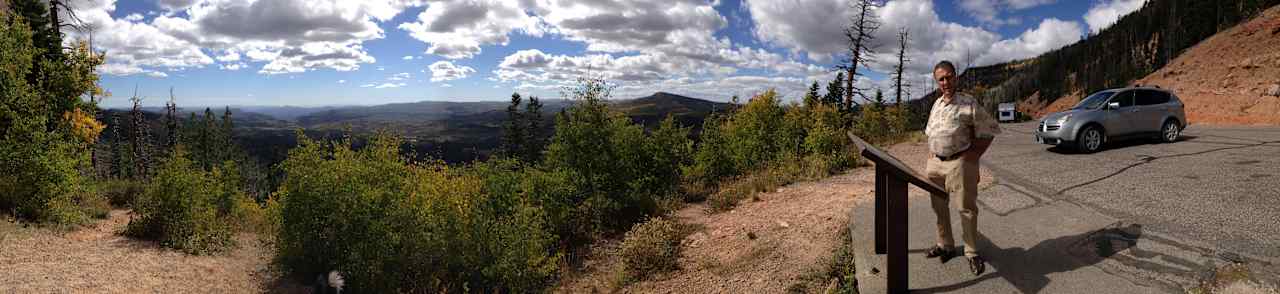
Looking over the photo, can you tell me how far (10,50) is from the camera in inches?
524

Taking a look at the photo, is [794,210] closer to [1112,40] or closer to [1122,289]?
[1122,289]

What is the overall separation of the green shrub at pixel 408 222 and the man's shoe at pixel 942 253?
559cm

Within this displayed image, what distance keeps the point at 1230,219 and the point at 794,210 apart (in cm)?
491

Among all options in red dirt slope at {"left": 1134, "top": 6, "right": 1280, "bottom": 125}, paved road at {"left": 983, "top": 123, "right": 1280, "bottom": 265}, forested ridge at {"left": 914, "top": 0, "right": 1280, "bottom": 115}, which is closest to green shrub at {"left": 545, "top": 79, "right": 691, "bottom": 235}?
paved road at {"left": 983, "top": 123, "right": 1280, "bottom": 265}

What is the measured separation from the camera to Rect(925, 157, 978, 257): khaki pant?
447cm

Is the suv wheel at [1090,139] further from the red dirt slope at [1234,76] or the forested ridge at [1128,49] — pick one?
the forested ridge at [1128,49]

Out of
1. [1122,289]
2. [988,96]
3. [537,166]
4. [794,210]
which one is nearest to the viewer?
[1122,289]

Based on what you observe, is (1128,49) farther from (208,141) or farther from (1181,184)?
(208,141)

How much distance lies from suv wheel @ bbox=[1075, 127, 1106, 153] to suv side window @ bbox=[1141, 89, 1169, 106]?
1.32 m

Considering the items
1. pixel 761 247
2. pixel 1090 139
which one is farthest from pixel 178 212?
pixel 1090 139

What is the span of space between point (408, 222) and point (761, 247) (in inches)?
252

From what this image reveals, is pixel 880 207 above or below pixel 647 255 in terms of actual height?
above

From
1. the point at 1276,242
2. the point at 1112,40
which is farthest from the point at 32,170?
the point at 1112,40

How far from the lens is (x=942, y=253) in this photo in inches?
195
